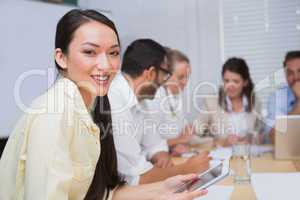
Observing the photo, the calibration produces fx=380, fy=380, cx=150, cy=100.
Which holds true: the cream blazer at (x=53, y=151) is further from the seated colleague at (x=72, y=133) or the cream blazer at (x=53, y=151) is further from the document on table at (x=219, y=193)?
the document on table at (x=219, y=193)

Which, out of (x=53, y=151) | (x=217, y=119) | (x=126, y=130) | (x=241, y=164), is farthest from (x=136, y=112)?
(x=53, y=151)

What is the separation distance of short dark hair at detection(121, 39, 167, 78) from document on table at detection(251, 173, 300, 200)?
19.8 inches

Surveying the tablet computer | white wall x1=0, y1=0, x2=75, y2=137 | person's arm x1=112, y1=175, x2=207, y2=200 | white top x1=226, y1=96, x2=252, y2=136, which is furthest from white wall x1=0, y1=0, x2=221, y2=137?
the tablet computer

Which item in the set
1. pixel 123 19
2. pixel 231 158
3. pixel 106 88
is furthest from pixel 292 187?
pixel 123 19

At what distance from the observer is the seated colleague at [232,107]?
169 centimetres

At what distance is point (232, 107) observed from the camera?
174 cm

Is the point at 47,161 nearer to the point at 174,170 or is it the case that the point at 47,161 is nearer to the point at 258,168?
the point at 174,170

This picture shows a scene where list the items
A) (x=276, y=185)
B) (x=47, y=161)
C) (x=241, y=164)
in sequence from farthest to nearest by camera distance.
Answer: (x=241, y=164)
(x=276, y=185)
(x=47, y=161)

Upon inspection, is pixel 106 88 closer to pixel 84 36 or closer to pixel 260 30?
pixel 84 36

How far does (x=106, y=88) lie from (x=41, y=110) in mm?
204

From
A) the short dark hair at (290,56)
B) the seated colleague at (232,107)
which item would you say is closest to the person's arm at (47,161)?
the seated colleague at (232,107)

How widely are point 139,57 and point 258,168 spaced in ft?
1.88

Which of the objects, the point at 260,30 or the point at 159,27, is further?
the point at 260,30

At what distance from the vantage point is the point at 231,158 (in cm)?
125
